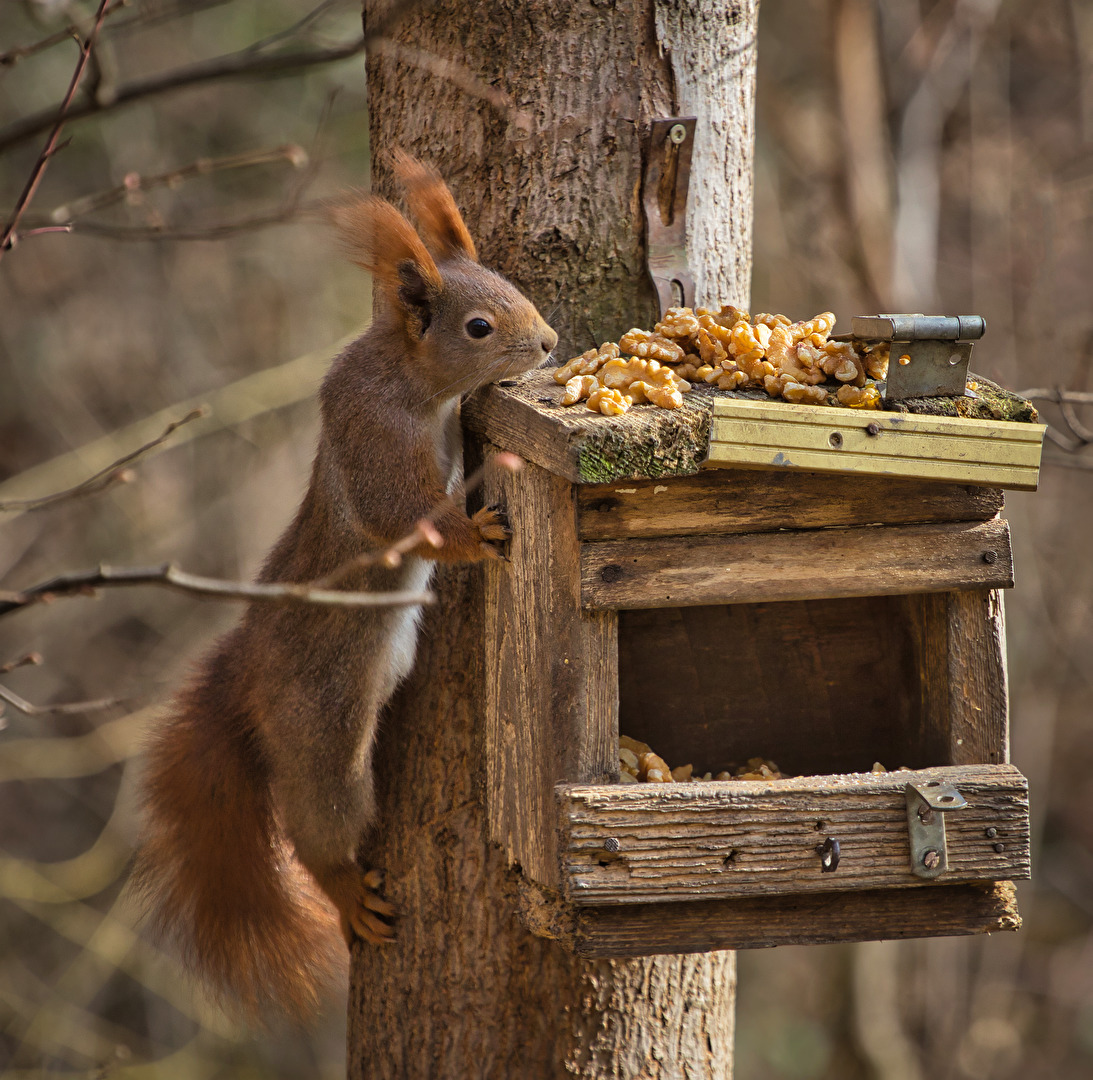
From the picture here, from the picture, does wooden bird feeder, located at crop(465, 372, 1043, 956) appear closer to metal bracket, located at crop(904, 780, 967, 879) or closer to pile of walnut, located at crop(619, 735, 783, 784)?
metal bracket, located at crop(904, 780, 967, 879)

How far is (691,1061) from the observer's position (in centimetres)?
196

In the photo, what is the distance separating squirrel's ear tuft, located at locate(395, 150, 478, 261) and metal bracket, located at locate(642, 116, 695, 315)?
291 millimetres

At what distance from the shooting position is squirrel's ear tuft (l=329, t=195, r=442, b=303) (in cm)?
164

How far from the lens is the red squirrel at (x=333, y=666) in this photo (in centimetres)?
174

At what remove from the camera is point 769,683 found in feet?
6.15

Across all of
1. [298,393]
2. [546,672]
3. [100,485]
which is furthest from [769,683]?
[298,393]

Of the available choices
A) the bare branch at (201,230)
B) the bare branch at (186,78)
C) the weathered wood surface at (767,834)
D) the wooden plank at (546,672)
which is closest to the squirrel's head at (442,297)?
the bare branch at (201,230)

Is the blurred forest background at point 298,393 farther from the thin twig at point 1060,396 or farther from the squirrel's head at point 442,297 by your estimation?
the squirrel's head at point 442,297

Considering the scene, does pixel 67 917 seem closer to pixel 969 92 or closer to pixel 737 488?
pixel 737 488

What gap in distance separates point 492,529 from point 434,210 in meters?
0.50

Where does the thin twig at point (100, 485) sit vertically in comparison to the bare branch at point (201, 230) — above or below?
below

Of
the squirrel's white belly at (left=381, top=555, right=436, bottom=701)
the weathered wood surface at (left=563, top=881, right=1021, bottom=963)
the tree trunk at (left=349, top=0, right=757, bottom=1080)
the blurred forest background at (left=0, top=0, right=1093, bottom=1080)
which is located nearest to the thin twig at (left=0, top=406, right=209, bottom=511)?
the squirrel's white belly at (left=381, top=555, right=436, bottom=701)

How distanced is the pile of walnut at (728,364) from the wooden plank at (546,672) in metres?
0.16

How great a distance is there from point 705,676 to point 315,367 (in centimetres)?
323
